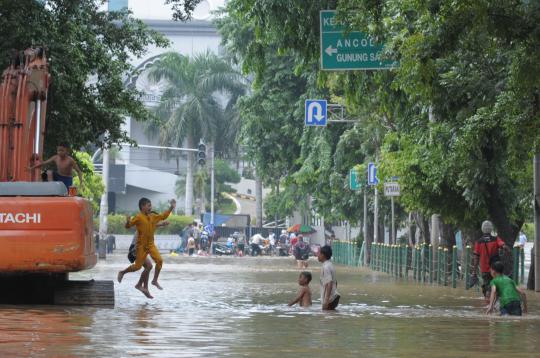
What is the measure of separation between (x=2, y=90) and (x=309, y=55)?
9.14 meters

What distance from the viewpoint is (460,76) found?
2666 centimetres

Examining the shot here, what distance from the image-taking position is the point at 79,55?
28.6 m

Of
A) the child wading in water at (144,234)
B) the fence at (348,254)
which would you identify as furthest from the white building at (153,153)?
the child wading in water at (144,234)

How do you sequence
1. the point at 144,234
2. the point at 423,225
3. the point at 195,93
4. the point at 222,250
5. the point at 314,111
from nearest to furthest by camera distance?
1. the point at 144,234
2. the point at 314,111
3. the point at 423,225
4. the point at 222,250
5. the point at 195,93

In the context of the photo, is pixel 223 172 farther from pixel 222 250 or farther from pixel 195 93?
pixel 222 250

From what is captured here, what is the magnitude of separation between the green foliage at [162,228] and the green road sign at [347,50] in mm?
68225

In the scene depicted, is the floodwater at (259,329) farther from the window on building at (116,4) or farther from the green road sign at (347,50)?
the window on building at (116,4)

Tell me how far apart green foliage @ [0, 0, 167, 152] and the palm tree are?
6004 centimetres

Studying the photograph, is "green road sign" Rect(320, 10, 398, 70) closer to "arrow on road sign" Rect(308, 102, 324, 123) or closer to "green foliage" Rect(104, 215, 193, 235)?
"arrow on road sign" Rect(308, 102, 324, 123)

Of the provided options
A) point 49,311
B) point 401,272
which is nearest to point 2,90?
point 49,311

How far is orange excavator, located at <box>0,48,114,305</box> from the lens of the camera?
17406 mm

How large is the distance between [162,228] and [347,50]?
7037 cm

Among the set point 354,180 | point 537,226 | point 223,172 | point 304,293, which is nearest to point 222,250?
point 223,172

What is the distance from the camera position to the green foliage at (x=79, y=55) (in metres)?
27.4
